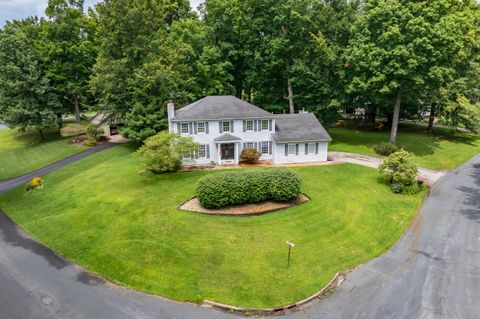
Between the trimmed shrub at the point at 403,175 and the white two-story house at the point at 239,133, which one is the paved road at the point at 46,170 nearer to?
the white two-story house at the point at 239,133

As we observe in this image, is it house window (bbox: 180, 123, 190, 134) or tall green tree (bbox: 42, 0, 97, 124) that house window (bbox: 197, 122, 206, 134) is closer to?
house window (bbox: 180, 123, 190, 134)

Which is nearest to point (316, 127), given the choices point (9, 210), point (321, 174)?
point (321, 174)

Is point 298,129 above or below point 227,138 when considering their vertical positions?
above

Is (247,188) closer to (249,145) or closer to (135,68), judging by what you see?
(249,145)

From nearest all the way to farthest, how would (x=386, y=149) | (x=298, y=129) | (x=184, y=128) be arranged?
1. (x=184, y=128)
2. (x=298, y=129)
3. (x=386, y=149)

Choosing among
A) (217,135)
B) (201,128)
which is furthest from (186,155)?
(217,135)

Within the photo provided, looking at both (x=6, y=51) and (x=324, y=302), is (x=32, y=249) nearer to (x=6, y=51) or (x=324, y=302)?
(x=324, y=302)
